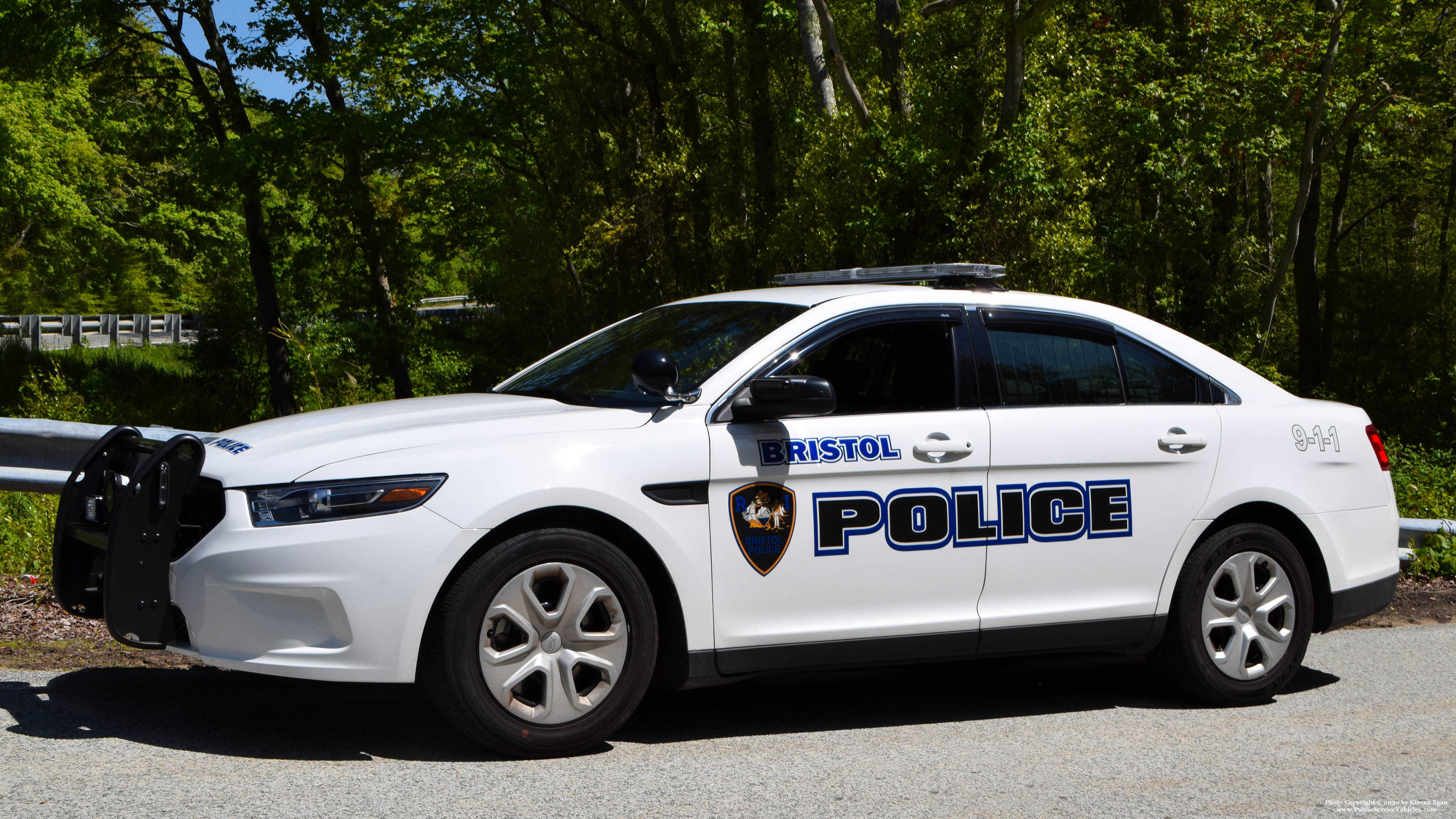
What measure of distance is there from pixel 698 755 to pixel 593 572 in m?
0.79

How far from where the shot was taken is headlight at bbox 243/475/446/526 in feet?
13.6

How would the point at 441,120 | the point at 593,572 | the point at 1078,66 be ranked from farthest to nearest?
the point at 441,120 < the point at 1078,66 < the point at 593,572

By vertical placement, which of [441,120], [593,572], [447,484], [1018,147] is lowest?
[593,572]

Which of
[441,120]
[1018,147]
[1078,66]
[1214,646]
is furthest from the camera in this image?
[441,120]

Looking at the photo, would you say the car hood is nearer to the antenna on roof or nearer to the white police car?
the white police car

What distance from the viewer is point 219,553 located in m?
4.12

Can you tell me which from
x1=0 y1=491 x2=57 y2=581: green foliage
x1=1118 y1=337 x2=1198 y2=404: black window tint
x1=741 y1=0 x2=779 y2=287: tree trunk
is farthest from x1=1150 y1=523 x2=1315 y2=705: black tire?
x1=741 y1=0 x2=779 y2=287: tree trunk

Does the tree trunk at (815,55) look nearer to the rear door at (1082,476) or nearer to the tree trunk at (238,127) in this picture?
the rear door at (1082,476)

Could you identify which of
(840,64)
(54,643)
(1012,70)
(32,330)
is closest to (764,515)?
(54,643)

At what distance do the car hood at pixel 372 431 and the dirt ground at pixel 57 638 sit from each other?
1.25 metres

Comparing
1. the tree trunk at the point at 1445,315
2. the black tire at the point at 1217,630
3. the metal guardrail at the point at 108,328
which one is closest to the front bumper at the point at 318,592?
the black tire at the point at 1217,630

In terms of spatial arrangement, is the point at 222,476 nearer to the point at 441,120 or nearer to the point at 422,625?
the point at 422,625

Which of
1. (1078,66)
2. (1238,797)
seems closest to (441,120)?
(1078,66)

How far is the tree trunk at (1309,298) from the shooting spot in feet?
81.6
